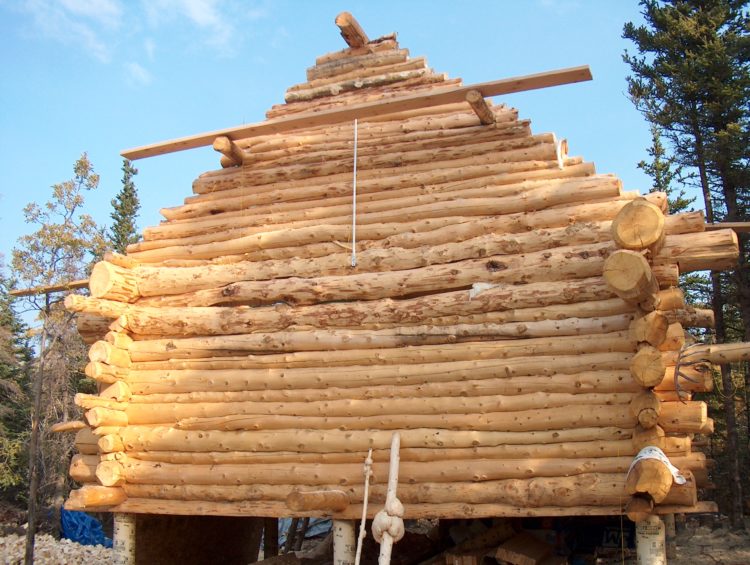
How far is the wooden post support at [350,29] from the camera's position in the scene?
12312 millimetres

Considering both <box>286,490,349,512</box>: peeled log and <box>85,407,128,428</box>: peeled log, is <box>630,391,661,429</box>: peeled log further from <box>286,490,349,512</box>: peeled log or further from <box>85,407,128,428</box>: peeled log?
<box>85,407,128,428</box>: peeled log

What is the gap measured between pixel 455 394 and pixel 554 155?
11.1ft

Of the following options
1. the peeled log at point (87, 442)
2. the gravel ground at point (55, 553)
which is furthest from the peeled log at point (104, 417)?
the gravel ground at point (55, 553)

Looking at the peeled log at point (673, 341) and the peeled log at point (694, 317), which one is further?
the peeled log at point (694, 317)

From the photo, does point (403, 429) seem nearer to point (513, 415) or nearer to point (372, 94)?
point (513, 415)

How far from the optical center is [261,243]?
10289 mm

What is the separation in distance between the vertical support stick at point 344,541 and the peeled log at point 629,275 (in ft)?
13.1

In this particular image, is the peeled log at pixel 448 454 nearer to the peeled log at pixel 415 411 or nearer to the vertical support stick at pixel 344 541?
the peeled log at pixel 415 411

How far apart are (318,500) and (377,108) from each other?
5237 millimetres

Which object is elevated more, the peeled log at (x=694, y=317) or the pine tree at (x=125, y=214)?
the pine tree at (x=125, y=214)

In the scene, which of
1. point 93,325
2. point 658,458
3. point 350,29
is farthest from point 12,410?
point 658,458

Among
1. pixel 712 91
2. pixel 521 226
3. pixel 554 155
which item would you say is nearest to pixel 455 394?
pixel 521 226

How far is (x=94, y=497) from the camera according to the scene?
29.9ft

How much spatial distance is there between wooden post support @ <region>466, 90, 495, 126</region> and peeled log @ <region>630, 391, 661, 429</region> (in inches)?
169
